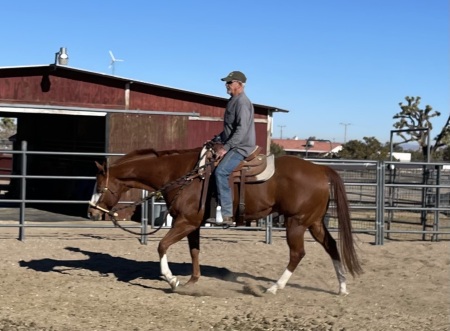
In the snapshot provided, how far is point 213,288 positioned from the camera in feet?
23.5

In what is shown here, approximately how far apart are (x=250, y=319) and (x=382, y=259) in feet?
13.7

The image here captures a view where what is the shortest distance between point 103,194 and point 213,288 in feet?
5.20

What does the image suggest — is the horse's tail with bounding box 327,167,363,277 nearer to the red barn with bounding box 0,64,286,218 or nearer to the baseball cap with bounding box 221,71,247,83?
the baseball cap with bounding box 221,71,247,83

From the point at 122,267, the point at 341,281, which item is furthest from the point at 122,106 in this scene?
the point at 341,281

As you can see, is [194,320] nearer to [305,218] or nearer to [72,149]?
[305,218]

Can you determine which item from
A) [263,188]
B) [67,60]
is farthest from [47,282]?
[67,60]

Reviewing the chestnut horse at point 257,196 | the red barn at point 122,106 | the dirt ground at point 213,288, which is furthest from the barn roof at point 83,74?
the chestnut horse at point 257,196

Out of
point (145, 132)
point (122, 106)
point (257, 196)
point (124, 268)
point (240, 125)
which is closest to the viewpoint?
point (240, 125)

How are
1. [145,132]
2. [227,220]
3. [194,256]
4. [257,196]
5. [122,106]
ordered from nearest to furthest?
[227,220], [257,196], [194,256], [145,132], [122,106]

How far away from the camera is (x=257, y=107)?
633 inches

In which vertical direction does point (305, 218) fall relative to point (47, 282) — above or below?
above

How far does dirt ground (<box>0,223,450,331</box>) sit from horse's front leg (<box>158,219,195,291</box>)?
154 mm

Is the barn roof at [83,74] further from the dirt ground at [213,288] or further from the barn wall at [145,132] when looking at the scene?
the dirt ground at [213,288]

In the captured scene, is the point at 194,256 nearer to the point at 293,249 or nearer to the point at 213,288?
the point at 213,288
